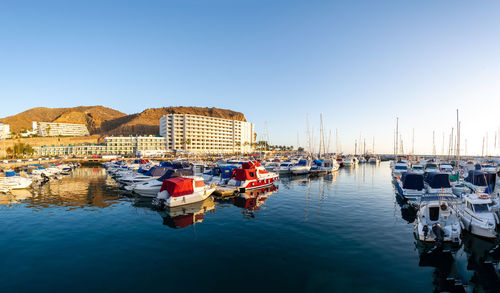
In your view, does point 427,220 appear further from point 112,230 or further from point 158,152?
point 158,152

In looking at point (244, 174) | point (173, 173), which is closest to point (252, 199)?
point (244, 174)

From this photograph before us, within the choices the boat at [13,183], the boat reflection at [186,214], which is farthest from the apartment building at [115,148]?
the boat reflection at [186,214]

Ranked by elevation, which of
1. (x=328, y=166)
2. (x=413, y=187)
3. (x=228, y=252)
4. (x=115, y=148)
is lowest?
(x=228, y=252)

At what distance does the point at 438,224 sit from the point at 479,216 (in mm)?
4822

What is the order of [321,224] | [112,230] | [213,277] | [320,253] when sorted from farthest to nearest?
1. [321,224]
2. [112,230]
3. [320,253]
4. [213,277]

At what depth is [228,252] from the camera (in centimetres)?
1545

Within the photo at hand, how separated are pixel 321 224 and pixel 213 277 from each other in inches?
476

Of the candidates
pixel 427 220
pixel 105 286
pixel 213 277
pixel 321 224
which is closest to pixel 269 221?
pixel 321 224

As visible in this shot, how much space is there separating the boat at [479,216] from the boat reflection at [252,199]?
17.5 m

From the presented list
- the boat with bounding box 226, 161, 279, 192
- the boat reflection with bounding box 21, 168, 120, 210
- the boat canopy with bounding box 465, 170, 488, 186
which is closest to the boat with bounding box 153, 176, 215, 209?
the boat reflection with bounding box 21, 168, 120, 210

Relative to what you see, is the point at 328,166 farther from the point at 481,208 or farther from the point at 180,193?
the point at 180,193

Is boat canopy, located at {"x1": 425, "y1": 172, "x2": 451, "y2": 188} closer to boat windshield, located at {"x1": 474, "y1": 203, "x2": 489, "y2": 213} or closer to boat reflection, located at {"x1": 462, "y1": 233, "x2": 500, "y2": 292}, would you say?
boat windshield, located at {"x1": 474, "y1": 203, "x2": 489, "y2": 213}

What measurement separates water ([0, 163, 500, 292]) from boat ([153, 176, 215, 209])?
206 centimetres

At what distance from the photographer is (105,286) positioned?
11.5m
